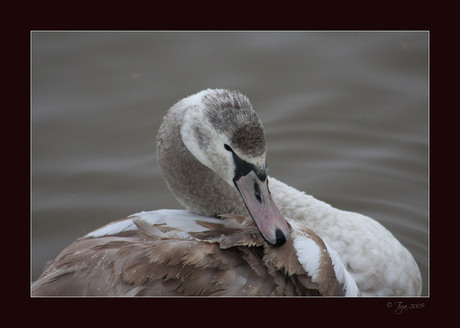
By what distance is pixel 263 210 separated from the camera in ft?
8.92

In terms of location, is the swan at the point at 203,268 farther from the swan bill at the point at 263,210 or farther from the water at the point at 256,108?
the water at the point at 256,108

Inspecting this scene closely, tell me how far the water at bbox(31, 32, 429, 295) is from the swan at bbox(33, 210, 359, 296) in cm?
159

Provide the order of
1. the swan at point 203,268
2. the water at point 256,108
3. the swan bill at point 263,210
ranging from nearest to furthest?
the swan at point 203,268 → the swan bill at point 263,210 → the water at point 256,108

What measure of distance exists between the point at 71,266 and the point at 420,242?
2607 millimetres

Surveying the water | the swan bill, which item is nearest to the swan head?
the swan bill

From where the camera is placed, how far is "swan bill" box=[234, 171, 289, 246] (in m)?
2.62

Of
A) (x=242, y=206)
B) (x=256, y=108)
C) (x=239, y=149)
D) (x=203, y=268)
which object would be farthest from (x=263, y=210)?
(x=256, y=108)

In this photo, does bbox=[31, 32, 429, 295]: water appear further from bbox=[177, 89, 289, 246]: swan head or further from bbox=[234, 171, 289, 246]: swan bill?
bbox=[234, 171, 289, 246]: swan bill

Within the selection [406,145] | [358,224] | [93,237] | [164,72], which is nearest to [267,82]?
[164,72]

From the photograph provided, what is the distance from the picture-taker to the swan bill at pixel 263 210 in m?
2.62

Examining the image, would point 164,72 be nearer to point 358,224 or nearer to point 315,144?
point 315,144

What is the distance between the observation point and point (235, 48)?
5293 mm

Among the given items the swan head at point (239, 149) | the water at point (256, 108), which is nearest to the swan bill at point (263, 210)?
the swan head at point (239, 149)

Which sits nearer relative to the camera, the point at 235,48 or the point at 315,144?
the point at 315,144
